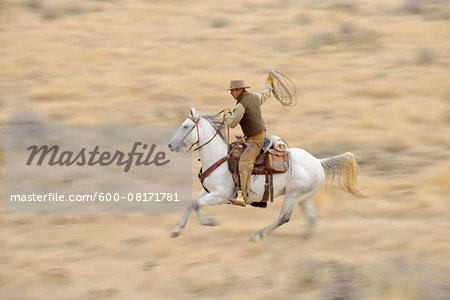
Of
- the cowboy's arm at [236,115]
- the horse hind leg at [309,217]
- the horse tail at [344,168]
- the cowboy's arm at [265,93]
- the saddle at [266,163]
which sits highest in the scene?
the cowboy's arm at [265,93]

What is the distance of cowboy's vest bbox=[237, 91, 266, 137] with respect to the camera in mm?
8688

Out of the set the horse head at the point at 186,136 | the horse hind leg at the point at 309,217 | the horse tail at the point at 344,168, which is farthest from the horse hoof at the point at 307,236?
the horse head at the point at 186,136

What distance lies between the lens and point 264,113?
1552 centimetres

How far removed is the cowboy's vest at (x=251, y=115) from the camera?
8.69 m

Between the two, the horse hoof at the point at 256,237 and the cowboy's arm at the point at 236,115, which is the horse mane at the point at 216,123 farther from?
the horse hoof at the point at 256,237

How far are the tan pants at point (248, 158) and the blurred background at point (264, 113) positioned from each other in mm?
1002

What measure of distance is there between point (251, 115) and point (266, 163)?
73cm

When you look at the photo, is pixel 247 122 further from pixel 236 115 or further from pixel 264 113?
pixel 264 113

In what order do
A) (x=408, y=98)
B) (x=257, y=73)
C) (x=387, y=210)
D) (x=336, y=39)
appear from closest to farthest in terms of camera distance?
(x=387, y=210) < (x=408, y=98) < (x=257, y=73) < (x=336, y=39)

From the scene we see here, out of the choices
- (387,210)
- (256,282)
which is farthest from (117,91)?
(256,282)

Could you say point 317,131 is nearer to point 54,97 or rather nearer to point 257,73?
point 257,73

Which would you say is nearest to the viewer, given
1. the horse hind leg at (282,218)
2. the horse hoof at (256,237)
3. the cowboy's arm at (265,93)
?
the cowboy's arm at (265,93)

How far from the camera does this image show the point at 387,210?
10.8 meters

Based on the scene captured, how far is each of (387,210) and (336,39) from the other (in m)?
10.4
